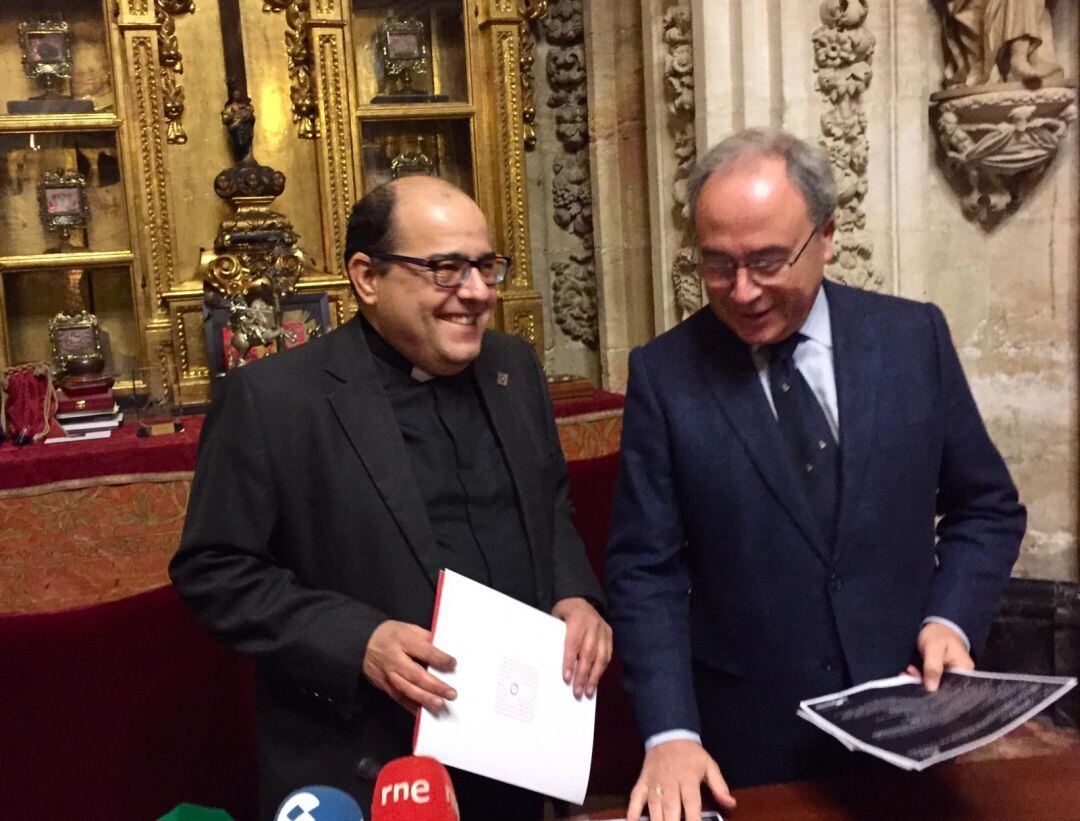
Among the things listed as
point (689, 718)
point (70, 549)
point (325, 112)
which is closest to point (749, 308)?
point (689, 718)

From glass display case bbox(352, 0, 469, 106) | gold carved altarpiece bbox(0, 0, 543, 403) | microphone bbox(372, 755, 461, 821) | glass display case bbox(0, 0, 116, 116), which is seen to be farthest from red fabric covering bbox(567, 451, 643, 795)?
glass display case bbox(0, 0, 116, 116)

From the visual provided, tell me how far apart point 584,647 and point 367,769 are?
401 mm

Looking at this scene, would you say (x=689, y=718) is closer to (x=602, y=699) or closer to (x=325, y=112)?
(x=602, y=699)

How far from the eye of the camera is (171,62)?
4.20m

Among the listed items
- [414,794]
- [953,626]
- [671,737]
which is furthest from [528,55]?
[414,794]

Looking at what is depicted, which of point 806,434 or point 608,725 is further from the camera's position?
point 608,725

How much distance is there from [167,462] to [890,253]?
2395 millimetres

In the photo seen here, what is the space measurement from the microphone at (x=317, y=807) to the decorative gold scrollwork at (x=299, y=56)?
12.5 ft

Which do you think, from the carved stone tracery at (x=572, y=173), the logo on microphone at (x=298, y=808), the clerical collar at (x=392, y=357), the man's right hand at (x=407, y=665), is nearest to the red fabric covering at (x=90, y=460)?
the clerical collar at (x=392, y=357)

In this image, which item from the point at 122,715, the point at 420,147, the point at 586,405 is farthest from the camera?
the point at 420,147

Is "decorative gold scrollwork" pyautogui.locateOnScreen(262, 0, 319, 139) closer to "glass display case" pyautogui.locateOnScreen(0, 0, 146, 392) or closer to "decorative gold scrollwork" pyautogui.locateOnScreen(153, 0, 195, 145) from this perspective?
"decorative gold scrollwork" pyautogui.locateOnScreen(153, 0, 195, 145)

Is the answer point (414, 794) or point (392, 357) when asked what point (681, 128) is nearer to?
point (392, 357)

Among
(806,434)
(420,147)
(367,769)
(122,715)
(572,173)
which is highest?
(420,147)

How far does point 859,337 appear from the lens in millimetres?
1680
